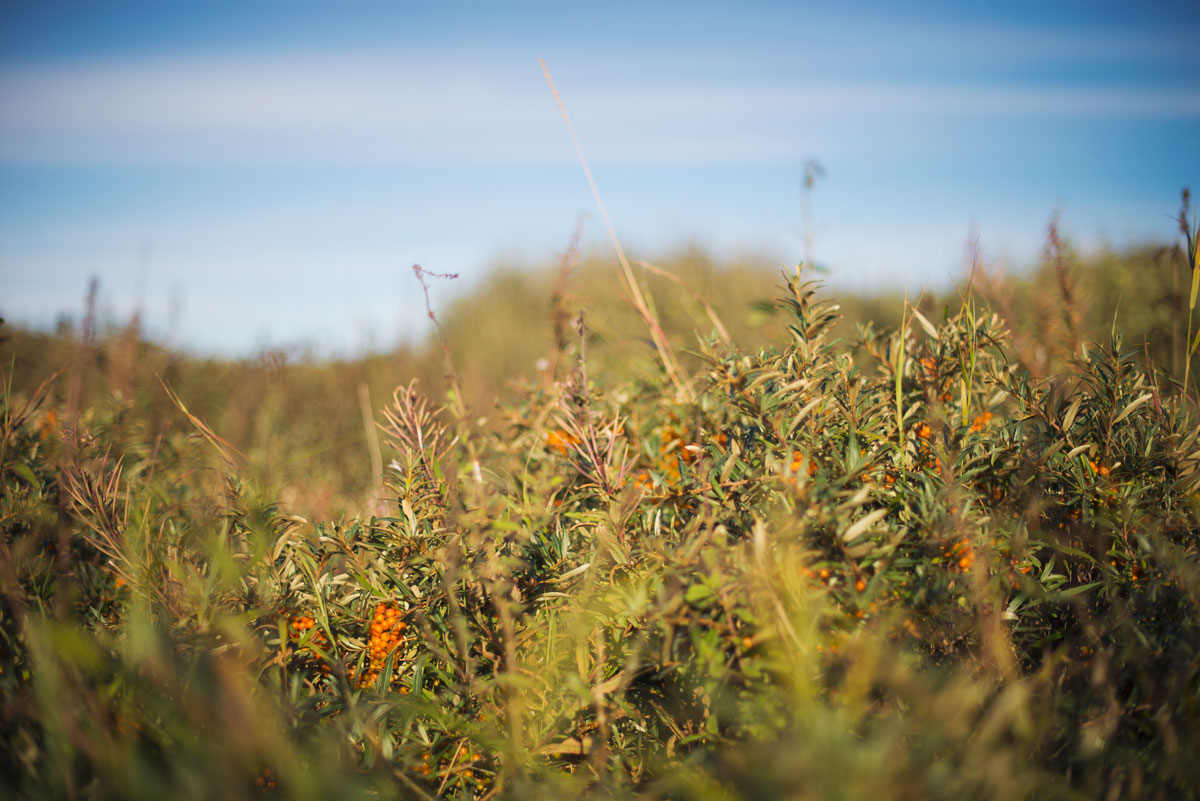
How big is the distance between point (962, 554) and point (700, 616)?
512 mm

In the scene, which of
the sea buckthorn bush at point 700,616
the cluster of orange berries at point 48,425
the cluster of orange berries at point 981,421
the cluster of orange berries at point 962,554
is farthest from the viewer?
the cluster of orange berries at point 48,425

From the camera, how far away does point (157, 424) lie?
10.6 feet

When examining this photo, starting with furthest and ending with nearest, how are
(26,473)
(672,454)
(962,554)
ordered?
(672,454)
(26,473)
(962,554)

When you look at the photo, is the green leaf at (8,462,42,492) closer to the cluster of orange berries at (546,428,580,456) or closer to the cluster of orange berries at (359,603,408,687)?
the cluster of orange berries at (359,603,408,687)

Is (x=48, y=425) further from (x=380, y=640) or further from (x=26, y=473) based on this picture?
(x=380, y=640)

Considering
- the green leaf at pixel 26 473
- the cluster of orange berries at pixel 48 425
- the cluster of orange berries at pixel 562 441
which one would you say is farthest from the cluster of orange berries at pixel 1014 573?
the cluster of orange berries at pixel 48 425

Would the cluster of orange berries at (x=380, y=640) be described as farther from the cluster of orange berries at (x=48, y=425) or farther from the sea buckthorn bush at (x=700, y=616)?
the cluster of orange berries at (x=48, y=425)

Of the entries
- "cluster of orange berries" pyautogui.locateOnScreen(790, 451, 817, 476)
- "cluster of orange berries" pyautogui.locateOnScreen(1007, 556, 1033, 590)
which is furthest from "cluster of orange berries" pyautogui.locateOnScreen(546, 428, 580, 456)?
"cluster of orange berries" pyautogui.locateOnScreen(1007, 556, 1033, 590)

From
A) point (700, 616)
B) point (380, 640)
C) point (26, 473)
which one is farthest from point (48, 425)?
point (700, 616)

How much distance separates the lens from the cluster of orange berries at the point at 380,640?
121 centimetres

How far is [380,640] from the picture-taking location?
1.21m

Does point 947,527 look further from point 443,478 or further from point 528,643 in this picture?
point 443,478

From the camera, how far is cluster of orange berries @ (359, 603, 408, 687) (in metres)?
1.21

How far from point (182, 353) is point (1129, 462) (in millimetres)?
5137
